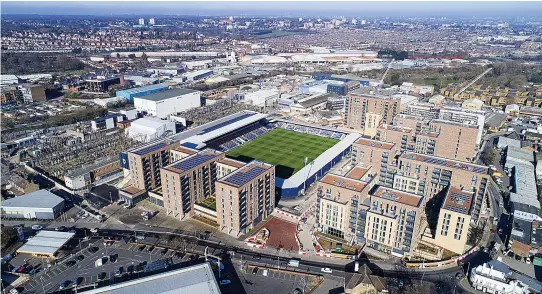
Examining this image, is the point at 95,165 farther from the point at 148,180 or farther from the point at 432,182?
the point at 432,182

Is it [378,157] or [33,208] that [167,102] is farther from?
[378,157]

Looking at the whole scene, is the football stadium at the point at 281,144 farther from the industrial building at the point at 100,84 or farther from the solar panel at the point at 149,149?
the industrial building at the point at 100,84

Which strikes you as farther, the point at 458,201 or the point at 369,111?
the point at 369,111

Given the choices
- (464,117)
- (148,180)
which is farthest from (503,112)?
(148,180)

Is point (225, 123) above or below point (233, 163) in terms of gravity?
below

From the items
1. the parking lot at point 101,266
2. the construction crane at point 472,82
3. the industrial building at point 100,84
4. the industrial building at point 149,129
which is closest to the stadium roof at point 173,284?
the parking lot at point 101,266

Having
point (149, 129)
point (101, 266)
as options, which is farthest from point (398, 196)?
point (149, 129)

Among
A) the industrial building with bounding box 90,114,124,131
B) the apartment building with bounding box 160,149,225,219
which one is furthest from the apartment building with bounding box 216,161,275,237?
the industrial building with bounding box 90,114,124,131
